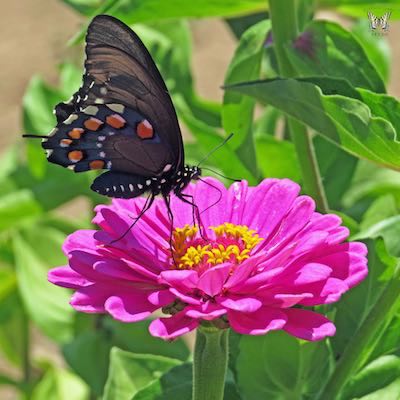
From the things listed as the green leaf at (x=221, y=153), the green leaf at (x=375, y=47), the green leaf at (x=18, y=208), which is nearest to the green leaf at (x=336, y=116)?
the green leaf at (x=221, y=153)

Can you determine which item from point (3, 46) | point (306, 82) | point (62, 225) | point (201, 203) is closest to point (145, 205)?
point (201, 203)

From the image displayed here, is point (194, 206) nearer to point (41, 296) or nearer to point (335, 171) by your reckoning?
point (335, 171)

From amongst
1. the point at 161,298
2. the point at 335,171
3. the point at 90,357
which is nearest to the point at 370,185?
the point at 335,171

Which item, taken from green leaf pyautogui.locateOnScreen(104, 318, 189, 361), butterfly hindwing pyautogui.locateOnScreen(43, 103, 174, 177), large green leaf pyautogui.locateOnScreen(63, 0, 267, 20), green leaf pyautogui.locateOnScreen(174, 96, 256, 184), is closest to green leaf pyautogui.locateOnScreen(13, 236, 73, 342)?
green leaf pyautogui.locateOnScreen(104, 318, 189, 361)

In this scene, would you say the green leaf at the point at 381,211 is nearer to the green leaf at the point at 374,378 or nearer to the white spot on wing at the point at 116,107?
the green leaf at the point at 374,378

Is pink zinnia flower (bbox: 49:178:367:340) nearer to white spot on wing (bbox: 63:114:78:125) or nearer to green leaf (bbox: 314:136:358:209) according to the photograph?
white spot on wing (bbox: 63:114:78:125)

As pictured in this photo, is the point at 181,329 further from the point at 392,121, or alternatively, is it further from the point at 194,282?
the point at 392,121
